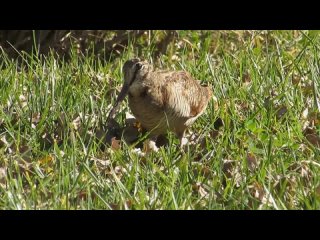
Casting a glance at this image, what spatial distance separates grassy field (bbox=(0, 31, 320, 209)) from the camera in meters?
5.33

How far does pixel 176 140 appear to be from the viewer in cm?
676

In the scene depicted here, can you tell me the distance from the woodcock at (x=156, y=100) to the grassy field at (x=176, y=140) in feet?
0.51

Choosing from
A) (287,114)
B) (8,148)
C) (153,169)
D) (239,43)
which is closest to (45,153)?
(8,148)

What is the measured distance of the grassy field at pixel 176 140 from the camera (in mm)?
5332

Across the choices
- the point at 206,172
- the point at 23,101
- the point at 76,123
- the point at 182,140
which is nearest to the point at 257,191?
the point at 206,172

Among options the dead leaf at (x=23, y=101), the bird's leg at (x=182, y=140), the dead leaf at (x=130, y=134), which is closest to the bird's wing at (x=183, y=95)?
the bird's leg at (x=182, y=140)

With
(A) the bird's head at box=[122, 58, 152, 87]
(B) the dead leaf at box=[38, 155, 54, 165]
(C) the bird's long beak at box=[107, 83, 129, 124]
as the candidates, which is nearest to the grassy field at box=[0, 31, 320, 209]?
(B) the dead leaf at box=[38, 155, 54, 165]

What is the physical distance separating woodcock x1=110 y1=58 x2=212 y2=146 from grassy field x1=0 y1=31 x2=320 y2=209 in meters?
0.16

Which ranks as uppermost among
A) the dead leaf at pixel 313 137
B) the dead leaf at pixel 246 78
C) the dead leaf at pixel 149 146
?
the dead leaf at pixel 246 78

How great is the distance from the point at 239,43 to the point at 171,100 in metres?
2.61

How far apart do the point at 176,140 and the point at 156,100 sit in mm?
353

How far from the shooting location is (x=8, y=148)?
6.38m

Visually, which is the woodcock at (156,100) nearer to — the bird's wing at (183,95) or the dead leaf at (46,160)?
the bird's wing at (183,95)
